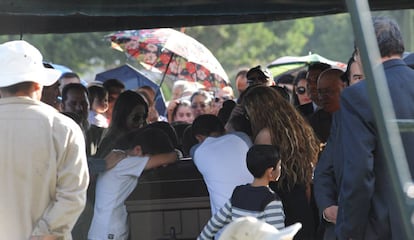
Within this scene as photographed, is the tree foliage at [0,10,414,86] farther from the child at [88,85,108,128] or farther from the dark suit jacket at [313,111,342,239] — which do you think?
the dark suit jacket at [313,111,342,239]

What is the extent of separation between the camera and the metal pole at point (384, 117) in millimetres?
2781

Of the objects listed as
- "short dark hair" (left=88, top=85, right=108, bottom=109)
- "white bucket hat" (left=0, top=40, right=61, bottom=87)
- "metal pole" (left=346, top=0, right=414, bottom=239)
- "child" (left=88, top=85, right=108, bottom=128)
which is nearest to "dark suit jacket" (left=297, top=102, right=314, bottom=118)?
"child" (left=88, top=85, right=108, bottom=128)

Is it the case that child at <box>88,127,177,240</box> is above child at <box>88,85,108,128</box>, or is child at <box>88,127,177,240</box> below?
below

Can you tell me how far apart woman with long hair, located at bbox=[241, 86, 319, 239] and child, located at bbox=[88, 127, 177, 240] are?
90cm

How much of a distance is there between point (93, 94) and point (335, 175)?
465 cm

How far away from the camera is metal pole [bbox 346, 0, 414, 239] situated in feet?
9.12

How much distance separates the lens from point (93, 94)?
8.90 m

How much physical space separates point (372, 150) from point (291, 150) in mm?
1243

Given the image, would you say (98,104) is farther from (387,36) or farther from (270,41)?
(270,41)

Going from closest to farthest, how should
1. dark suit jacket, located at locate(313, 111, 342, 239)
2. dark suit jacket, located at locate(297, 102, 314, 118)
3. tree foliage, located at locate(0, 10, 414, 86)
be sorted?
1. dark suit jacket, located at locate(313, 111, 342, 239)
2. dark suit jacket, located at locate(297, 102, 314, 118)
3. tree foliage, located at locate(0, 10, 414, 86)

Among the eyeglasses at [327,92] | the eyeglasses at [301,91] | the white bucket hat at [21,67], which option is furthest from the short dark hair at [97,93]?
the white bucket hat at [21,67]

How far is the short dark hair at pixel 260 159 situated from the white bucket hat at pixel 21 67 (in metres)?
1.16

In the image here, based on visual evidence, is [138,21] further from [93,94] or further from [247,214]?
[247,214]

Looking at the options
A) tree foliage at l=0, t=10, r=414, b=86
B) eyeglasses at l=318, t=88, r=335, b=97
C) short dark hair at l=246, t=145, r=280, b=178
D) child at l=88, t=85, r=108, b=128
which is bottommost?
short dark hair at l=246, t=145, r=280, b=178
